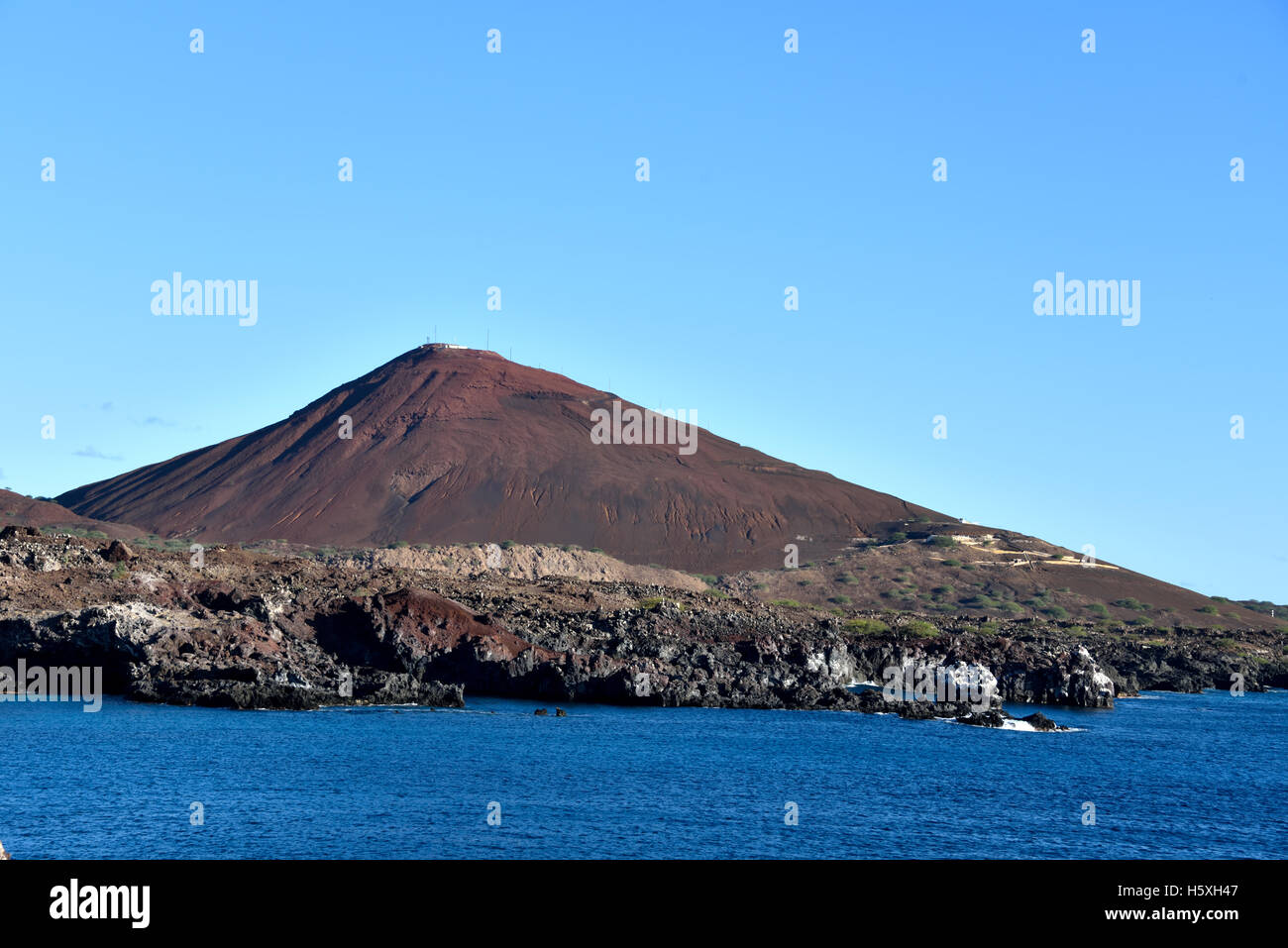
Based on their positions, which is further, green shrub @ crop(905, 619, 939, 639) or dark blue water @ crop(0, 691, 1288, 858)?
green shrub @ crop(905, 619, 939, 639)

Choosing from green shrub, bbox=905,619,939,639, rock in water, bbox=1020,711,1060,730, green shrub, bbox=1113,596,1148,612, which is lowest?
rock in water, bbox=1020,711,1060,730

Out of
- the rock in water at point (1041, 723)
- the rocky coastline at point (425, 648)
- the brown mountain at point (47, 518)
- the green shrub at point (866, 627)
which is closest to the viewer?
the rocky coastline at point (425, 648)

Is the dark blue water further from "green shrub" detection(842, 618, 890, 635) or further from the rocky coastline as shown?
"green shrub" detection(842, 618, 890, 635)

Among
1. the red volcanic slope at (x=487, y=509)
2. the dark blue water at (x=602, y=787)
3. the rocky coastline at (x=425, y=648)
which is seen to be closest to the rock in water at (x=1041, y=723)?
the rocky coastline at (x=425, y=648)

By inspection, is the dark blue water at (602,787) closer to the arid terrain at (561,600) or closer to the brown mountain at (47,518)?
the arid terrain at (561,600)

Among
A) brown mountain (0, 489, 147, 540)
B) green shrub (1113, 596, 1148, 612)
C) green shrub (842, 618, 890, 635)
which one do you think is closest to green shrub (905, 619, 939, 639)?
green shrub (842, 618, 890, 635)
